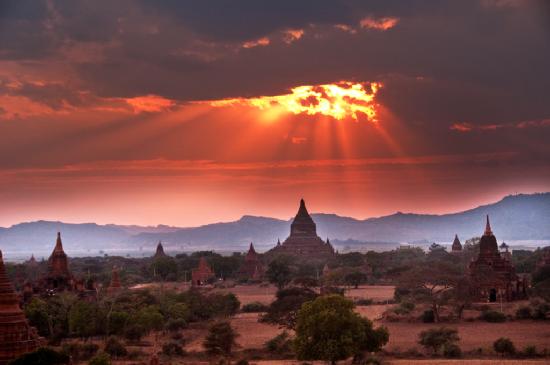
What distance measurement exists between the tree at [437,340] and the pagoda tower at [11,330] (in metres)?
20.2

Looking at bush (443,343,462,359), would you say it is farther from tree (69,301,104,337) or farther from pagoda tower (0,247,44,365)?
tree (69,301,104,337)

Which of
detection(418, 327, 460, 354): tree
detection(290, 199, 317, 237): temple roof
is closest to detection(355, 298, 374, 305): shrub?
detection(418, 327, 460, 354): tree

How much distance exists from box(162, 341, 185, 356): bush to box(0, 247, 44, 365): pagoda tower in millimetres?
9340

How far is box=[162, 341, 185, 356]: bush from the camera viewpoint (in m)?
46.8

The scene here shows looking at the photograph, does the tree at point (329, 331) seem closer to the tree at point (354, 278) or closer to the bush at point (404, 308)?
the bush at point (404, 308)

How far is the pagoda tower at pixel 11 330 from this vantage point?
3700 cm

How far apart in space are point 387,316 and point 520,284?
17.4 metres

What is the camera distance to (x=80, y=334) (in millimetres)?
52562

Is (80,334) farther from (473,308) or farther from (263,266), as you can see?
(263,266)

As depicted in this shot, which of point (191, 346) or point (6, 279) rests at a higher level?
point (6, 279)

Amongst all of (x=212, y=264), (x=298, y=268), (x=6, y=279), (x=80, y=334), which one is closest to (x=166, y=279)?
(x=212, y=264)

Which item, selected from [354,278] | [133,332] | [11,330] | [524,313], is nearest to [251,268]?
[354,278]

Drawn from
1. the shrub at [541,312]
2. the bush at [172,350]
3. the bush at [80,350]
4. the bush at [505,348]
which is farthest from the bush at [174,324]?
the shrub at [541,312]

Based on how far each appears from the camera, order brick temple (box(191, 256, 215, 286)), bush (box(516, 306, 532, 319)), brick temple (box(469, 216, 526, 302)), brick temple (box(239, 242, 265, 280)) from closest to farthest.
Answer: bush (box(516, 306, 532, 319)) < brick temple (box(469, 216, 526, 302)) < brick temple (box(191, 256, 215, 286)) < brick temple (box(239, 242, 265, 280))
